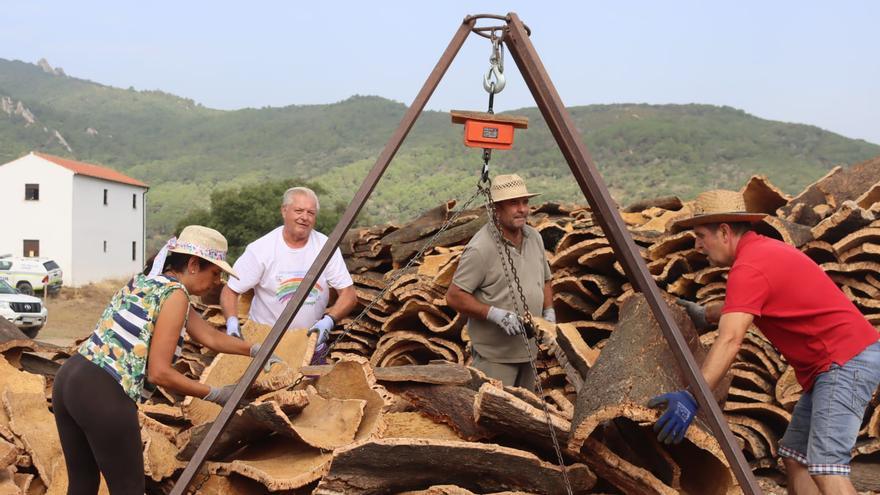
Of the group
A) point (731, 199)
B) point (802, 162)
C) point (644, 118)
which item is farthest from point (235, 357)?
point (644, 118)

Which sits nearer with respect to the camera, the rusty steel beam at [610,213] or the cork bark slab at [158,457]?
the rusty steel beam at [610,213]

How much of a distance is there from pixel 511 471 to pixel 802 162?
45.6m

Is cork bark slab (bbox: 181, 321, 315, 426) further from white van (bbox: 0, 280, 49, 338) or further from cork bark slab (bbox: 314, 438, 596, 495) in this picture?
white van (bbox: 0, 280, 49, 338)

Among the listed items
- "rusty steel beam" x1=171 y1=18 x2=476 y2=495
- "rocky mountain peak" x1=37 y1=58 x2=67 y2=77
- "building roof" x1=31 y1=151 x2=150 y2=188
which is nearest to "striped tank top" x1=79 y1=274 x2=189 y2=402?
"rusty steel beam" x1=171 y1=18 x2=476 y2=495

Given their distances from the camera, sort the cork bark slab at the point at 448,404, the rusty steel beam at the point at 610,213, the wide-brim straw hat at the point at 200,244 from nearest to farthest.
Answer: the rusty steel beam at the point at 610,213, the wide-brim straw hat at the point at 200,244, the cork bark slab at the point at 448,404

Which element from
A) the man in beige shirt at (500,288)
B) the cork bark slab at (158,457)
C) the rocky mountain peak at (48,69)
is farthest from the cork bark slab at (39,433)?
the rocky mountain peak at (48,69)

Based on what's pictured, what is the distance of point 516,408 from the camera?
3.43 metres

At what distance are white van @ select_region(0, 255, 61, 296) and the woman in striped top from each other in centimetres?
2593

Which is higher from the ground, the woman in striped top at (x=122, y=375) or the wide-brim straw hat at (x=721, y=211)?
the wide-brim straw hat at (x=721, y=211)

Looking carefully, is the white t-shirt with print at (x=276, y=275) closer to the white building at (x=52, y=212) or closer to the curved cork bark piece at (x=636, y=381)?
the curved cork bark piece at (x=636, y=381)

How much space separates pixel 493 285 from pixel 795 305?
188 cm

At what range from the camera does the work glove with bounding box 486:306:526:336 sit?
15.3 feet

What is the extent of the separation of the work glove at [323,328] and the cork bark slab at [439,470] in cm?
191

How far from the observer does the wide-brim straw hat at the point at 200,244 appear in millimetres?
3457
